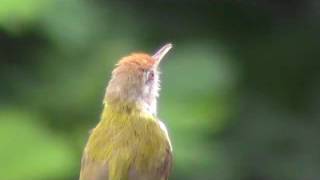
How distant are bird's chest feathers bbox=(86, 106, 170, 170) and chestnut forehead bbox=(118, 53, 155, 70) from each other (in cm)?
23

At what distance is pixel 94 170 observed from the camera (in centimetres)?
453

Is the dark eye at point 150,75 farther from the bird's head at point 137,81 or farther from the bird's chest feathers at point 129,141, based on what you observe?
the bird's chest feathers at point 129,141

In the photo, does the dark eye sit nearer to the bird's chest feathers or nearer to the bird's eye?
the bird's eye

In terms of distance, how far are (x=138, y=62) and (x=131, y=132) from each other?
27 centimetres

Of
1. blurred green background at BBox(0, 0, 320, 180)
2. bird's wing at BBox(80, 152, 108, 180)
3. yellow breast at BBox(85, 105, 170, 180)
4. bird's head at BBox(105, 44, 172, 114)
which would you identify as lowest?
bird's wing at BBox(80, 152, 108, 180)

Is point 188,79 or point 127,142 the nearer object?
point 127,142

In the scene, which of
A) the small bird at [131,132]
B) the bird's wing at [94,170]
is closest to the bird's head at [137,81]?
the small bird at [131,132]

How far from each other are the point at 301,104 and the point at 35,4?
201 centimetres

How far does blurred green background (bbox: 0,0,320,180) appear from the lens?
5957 millimetres

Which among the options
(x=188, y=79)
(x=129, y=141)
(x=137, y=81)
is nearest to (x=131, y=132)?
(x=129, y=141)

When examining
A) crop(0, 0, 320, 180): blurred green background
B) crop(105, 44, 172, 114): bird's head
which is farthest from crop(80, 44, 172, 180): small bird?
crop(0, 0, 320, 180): blurred green background

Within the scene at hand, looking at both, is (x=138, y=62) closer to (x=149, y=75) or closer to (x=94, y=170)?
(x=149, y=75)

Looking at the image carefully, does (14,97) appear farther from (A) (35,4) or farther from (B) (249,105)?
(B) (249,105)

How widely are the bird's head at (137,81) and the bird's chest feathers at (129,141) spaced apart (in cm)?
5
